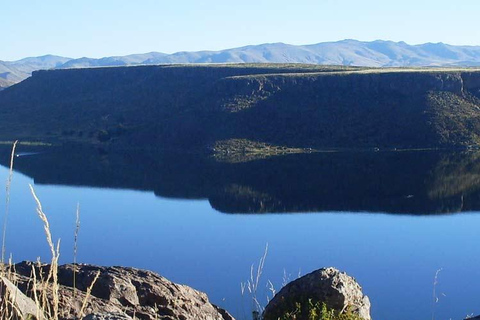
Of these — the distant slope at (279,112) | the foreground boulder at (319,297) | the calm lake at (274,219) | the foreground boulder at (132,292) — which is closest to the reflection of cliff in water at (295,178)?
the calm lake at (274,219)

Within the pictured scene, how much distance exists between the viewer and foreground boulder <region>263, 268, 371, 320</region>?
619cm

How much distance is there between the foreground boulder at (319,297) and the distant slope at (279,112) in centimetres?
6143

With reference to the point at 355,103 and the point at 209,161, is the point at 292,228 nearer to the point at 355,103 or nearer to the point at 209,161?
the point at 209,161

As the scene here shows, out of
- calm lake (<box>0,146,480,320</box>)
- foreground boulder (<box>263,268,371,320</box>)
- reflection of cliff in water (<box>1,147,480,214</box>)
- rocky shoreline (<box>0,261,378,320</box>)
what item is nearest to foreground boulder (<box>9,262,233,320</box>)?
rocky shoreline (<box>0,261,378,320</box>)

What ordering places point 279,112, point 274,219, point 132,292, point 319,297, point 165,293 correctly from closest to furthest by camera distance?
point 132,292 → point 165,293 → point 319,297 → point 274,219 → point 279,112

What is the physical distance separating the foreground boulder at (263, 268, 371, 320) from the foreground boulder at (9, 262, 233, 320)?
0.54 metres

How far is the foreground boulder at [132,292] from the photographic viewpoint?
5.31 meters

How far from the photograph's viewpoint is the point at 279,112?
74.6 meters

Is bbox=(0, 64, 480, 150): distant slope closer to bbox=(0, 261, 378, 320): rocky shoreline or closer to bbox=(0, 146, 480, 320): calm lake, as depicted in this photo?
bbox=(0, 146, 480, 320): calm lake

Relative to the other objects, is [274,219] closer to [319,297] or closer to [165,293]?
[319,297]

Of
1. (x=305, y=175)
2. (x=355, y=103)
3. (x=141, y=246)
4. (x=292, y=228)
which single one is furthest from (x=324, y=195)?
(x=355, y=103)

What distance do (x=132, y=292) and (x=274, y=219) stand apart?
3163 cm

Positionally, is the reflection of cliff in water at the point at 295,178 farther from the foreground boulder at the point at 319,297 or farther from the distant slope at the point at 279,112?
the foreground boulder at the point at 319,297

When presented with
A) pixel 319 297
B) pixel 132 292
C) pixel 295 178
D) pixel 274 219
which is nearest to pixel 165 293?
pixel 132 292
